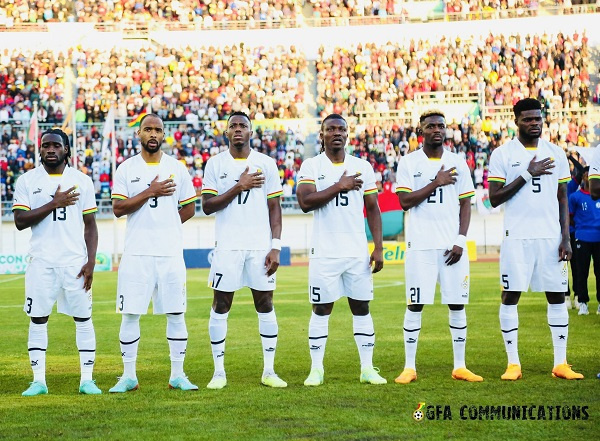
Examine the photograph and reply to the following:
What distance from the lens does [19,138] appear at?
39.6 m

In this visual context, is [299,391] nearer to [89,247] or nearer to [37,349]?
[89,247]

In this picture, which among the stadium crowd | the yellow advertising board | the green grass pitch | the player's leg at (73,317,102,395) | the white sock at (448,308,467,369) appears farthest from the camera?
the stadium crowd

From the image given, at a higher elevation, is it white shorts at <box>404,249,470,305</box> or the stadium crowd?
the stadium crowd

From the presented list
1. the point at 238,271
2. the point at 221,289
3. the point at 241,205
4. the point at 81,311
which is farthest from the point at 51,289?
the point at 241,205

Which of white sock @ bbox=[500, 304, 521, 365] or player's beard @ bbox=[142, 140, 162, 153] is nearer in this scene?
player's beard @ bbox=[142, 140, 162, 153]

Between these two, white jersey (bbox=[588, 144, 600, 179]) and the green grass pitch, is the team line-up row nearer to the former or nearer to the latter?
white jersey (bbox=[588, 144, 600, 179])

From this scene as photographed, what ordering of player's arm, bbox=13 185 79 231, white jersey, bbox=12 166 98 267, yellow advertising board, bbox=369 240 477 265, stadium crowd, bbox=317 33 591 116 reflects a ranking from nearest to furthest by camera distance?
player's arm, bbox=13 185 79 231
white jersey, bbox=12 166 98 267
yellow advertising board, bbox=369 240 477 265
stadium crowd, bbox=317 33 591 116

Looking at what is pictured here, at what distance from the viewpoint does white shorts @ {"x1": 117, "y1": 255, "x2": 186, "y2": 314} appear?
30.0ft

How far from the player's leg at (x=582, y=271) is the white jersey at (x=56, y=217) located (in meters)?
8.92

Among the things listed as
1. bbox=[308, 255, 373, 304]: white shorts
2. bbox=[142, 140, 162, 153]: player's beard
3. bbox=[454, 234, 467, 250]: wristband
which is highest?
bbox=[142, 140, 162, 153]: player's beard

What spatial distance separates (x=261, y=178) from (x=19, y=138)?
32.3 metres

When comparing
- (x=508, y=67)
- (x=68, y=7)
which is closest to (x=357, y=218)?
(x=508, y=67)

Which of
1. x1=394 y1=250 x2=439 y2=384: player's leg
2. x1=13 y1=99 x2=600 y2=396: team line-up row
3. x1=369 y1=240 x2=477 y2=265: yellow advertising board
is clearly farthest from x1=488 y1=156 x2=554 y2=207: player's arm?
x1=369 y1=240 x2=477 y2=265: yellow advertising board

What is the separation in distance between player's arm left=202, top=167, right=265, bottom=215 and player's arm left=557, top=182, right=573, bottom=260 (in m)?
3.03
